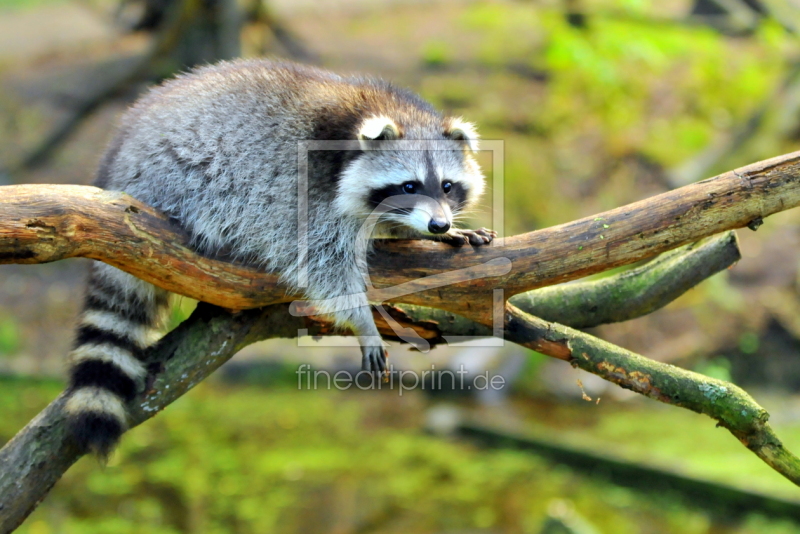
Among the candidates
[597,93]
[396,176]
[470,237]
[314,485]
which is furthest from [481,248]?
[597,93]

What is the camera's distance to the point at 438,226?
3527mm

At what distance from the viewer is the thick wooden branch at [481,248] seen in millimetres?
3172

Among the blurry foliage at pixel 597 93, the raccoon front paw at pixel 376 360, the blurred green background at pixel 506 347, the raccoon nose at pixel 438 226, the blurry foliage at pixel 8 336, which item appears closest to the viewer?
the raccoon nose at pixel 438 226

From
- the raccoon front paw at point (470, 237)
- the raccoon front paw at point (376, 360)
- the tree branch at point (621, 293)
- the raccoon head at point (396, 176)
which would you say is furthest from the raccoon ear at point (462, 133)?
the raccoon front paw at point (376, 360)

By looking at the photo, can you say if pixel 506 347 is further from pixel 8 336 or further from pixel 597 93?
pixel 8 336

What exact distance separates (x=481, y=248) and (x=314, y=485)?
3562mm

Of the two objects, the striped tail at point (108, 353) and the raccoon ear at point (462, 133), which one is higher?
the raccoon ear at point (462, 133)

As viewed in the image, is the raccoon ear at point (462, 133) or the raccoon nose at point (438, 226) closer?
the raccoon nose at point (438, 226)

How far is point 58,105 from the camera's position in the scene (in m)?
11.5

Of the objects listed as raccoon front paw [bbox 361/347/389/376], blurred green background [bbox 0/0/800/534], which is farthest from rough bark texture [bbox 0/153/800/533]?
blurred green background [bbox 0/0/800/534]

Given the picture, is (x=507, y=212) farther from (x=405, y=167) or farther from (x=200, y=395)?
(x=405, y=167)

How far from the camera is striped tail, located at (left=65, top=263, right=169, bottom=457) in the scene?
334cm

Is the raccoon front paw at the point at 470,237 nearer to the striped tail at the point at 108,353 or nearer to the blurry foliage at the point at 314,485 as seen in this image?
the striped tail at the point at 108,353

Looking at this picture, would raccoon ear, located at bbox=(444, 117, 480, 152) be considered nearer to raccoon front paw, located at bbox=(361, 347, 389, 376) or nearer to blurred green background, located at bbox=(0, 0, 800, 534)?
raccoon front paw, located at bbox=(361, 347, 389, 376)
